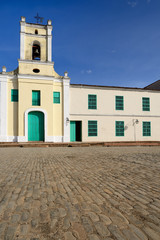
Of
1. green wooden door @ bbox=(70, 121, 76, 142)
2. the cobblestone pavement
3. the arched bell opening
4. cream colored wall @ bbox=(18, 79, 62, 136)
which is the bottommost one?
the cobblestone pavement

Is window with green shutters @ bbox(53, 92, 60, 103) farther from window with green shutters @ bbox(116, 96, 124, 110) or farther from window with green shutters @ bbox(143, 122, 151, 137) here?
window with green shutters @ bbox(143, 122, 151, 137)

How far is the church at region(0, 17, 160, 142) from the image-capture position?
14352 mm

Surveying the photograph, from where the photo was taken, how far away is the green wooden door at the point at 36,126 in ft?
48.1

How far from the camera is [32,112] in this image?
14758 mm

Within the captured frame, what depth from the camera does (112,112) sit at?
16.9 metres

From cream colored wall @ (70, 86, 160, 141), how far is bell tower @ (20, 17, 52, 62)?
4.92 metres

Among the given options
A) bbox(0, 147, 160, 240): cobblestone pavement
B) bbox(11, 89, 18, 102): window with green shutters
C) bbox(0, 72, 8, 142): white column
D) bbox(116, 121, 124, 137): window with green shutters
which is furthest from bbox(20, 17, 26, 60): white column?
bbox(0, 147, 160, 240): cobblestone pavement

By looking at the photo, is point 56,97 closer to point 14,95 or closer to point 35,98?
point 35,98

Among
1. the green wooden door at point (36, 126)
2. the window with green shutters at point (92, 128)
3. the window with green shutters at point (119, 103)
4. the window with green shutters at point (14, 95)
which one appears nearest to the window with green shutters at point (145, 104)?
the window with green shutters at point (119, 103)

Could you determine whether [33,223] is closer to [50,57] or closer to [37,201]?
[37,201]

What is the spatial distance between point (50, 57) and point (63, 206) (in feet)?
51.8

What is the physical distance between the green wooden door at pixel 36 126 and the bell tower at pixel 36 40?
592 cm

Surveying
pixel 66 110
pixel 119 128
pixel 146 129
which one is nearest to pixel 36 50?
pixel 66 110

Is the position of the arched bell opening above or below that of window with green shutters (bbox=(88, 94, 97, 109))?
above
